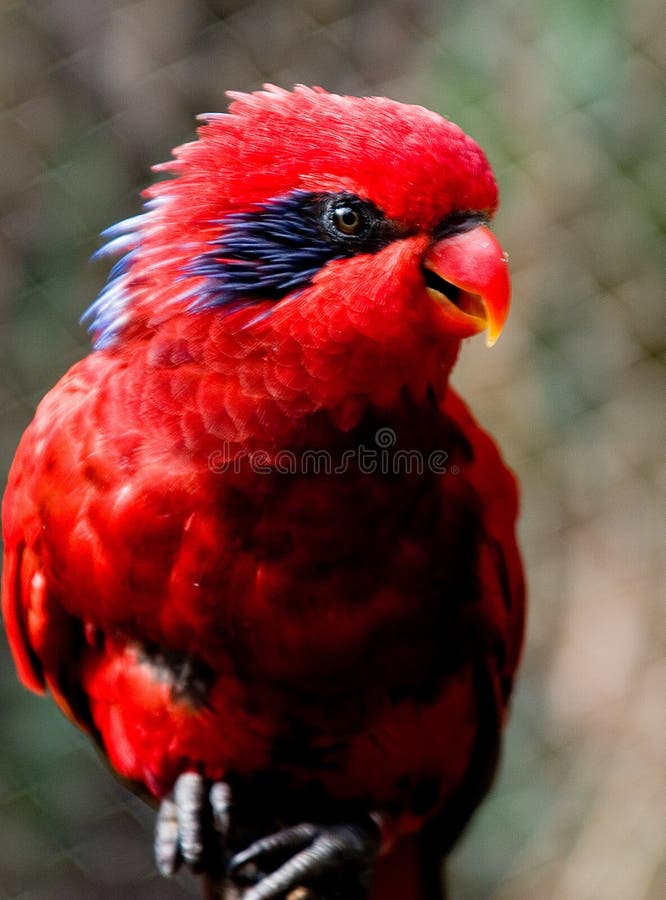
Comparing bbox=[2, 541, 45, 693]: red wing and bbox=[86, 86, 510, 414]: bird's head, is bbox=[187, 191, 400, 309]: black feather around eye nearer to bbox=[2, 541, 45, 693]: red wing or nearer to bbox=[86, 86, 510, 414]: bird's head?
bbox=[86, 86, 510, 414]: bird's head

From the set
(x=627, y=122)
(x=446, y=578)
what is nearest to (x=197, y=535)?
(x=446, y=578)

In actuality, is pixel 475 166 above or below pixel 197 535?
above

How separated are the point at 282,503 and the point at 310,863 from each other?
23.7 inches

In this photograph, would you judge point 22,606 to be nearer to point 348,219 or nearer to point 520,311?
point 348,219

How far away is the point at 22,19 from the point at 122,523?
1887 mm

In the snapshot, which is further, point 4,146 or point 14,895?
point 14,895

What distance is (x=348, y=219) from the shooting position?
44.9 inches

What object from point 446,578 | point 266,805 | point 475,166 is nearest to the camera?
point 475,166

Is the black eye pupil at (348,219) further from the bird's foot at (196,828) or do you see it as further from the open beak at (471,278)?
→ the bird's foot at (196,828)

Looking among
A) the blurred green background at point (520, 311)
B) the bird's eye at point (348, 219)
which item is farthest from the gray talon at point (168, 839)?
the blurred green background at point (520, 311)

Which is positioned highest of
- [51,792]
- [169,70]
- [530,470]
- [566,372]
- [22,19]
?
[22,19]

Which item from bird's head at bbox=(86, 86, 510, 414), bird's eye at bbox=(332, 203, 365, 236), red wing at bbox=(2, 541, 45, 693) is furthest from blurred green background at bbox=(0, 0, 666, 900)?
bird's eye at bbox=(332, 203, 365, 236)

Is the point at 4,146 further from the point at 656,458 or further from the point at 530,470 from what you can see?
the point at 656,458

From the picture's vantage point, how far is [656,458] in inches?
113
